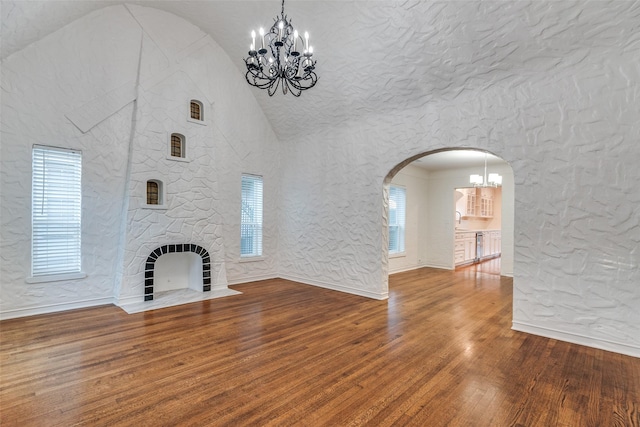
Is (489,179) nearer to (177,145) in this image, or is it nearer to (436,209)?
(436,209)

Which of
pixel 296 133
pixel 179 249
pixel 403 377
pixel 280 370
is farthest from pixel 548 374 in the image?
pixel 296 133

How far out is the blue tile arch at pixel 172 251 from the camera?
16.1 feet

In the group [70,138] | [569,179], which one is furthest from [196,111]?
[569,179]

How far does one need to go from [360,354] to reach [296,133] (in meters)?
4.83

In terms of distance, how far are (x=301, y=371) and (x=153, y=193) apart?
4005mm

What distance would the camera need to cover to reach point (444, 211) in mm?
8711

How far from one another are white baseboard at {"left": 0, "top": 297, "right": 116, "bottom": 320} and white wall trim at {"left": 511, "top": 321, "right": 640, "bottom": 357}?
572cm

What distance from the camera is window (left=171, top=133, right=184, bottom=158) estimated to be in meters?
5.43

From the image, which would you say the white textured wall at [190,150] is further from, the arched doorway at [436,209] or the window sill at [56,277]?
the arched doorway at [436,209]

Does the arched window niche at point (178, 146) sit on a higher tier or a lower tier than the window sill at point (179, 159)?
higher

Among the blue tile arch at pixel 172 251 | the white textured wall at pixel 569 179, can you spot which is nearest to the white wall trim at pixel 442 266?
the white textured wall at pixel 569 179

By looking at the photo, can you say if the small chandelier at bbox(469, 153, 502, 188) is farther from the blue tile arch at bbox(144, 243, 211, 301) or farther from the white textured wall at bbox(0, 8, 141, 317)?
the white textured wall at bbox(0, 8, 141, 317)

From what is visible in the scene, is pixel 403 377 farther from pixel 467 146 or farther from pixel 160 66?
pixel 160 66

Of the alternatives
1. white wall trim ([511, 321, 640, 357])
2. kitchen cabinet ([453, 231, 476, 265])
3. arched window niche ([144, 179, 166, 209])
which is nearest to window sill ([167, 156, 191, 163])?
arched window niche ([144, 179, 166, 209])
